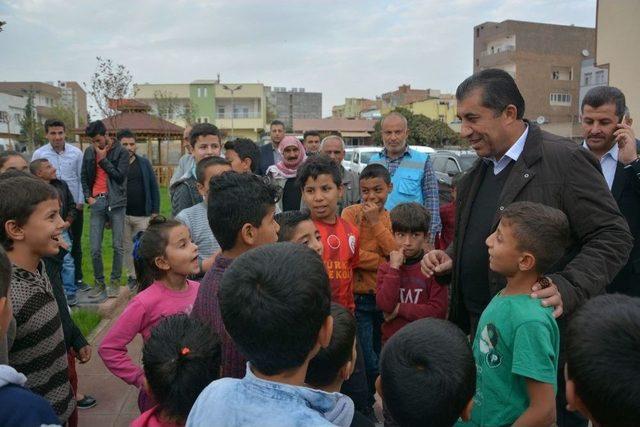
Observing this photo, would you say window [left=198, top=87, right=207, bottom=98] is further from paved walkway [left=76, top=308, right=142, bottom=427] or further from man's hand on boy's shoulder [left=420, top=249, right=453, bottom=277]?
man's hand on boy's shoulder [left=420, top=249, right=453, bottom=277]

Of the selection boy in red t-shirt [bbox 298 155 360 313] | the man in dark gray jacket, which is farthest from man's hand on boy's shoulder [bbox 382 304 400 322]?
the man in dark gray jacket

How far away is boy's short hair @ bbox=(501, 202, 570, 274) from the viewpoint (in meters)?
2.13

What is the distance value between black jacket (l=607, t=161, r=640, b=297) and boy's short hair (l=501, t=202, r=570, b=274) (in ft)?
6.02

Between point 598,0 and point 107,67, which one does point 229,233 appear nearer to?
point 107,67

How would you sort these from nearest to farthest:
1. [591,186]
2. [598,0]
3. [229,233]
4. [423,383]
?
[423,383]
[229,233]
[591,186]
[598,0]

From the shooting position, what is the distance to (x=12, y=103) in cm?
6197

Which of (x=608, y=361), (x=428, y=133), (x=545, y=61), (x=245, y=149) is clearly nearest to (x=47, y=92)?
(x=428, y=133)

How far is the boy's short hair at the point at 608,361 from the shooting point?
4.17 ft

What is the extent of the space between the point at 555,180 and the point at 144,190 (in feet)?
19.3

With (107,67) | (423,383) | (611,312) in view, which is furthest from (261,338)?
(107,67)

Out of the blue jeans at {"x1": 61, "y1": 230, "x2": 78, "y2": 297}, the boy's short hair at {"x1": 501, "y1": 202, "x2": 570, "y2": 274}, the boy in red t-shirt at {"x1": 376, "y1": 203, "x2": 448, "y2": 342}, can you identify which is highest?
the boy's short hair at {"x1": 501, "y1": 202, "x2": 570, "y2": 274}

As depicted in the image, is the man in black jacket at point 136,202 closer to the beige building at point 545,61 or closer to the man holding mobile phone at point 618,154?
the man holding mobile phone at point 618,154

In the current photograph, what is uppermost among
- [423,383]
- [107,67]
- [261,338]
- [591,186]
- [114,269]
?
[107,67]

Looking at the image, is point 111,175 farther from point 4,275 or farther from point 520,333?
point 520,333
